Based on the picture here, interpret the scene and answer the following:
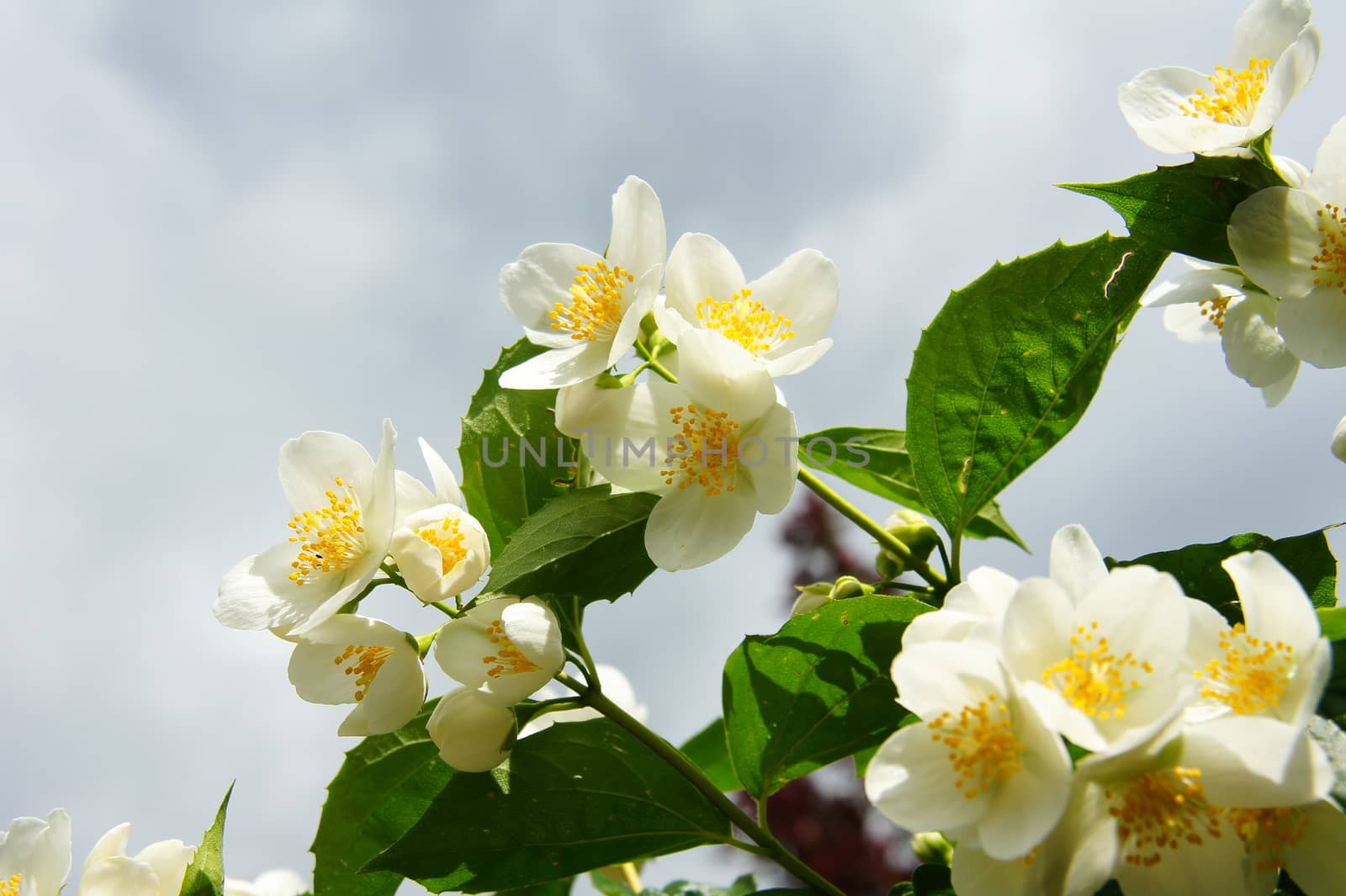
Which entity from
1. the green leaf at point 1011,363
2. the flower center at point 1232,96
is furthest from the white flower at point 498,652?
the flower center at point 1232,96

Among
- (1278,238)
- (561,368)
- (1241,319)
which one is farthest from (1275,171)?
(561,368)

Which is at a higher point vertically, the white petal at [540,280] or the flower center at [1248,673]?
the white petal at [540,280]

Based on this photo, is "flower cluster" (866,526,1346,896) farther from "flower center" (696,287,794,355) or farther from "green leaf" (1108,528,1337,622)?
"flower center" (696,287,794,355)

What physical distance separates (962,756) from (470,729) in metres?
0.58

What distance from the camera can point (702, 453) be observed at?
47.6 inches

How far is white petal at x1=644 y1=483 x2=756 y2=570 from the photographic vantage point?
3.90 feet

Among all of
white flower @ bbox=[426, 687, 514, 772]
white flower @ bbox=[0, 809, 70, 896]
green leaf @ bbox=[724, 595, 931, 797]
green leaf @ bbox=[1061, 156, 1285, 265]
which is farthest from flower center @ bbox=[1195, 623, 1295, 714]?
white flower @ bbox=[0, 809, 70, 896]

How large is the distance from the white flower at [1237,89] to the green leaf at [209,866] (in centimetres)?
143

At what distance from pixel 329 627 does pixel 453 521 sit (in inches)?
7.4

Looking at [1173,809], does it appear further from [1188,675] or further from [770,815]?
[770,815]

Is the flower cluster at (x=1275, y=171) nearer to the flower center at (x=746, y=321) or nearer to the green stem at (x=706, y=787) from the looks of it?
the flower center at (x=746, y=321)

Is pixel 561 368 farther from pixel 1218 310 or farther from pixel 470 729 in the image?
pixel 1218 310

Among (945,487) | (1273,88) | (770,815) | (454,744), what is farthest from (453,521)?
(770,815)

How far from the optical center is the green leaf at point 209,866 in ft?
3.82
